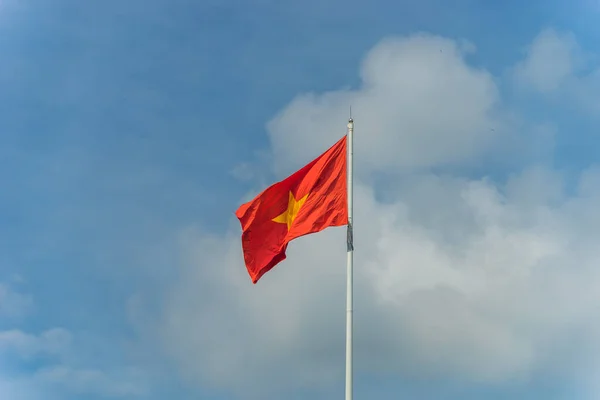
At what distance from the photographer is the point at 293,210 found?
43.2m

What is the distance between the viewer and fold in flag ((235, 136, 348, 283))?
138 feet

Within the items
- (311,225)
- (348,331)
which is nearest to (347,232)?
(311,225)

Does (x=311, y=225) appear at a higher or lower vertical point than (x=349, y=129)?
lower

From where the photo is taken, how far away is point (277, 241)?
43.3m

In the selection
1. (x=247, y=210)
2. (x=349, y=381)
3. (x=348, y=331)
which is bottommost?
(x=349, y=381)

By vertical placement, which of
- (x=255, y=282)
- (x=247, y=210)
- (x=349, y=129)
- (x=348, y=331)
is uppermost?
(x=349, y=129)

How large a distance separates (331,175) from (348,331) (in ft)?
27.2

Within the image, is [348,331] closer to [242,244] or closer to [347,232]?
[347,232]

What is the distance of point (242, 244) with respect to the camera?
1708 inches

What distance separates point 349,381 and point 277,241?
8.81 metres

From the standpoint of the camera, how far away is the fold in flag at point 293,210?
42.0 metres

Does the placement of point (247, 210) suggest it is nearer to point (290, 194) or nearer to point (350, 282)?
point (290, 194)

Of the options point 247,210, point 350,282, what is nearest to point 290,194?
point 247,210

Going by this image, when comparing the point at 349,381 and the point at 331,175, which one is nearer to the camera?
the point at 349,381
